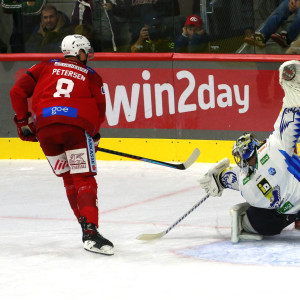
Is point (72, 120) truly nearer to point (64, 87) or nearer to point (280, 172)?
point (64, 87)

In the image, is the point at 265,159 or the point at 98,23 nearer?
the point at 265,159

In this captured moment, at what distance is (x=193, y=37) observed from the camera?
8.51 meters

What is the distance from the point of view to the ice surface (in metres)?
4.57

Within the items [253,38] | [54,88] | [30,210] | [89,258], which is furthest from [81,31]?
[89,258]

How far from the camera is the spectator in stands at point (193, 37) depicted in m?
8.49

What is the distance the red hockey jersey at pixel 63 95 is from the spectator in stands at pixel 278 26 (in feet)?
9.82

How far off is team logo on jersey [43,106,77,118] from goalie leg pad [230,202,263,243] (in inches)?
41.5

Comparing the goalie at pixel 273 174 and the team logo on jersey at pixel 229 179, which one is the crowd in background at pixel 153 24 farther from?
the goalie at pixel 273 174

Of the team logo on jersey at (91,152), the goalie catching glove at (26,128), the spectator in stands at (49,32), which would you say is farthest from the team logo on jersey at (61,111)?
the spectator in stands at (49,32)

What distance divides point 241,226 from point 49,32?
4.07 metres

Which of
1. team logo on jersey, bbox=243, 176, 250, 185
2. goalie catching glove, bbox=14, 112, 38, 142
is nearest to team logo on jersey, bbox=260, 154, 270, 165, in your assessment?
team logo on jersey, bbox=243, 176, 250, 185

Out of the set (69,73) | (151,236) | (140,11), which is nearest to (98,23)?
(140,11)

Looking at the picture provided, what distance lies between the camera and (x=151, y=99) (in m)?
8.59

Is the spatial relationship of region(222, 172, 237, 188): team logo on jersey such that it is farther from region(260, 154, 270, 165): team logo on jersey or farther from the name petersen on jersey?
the name petersen on jersey
